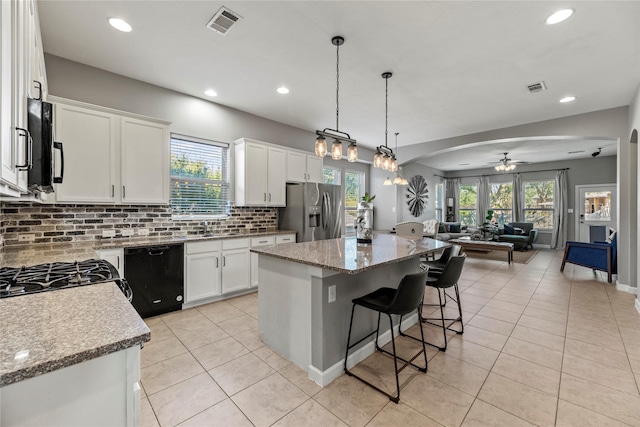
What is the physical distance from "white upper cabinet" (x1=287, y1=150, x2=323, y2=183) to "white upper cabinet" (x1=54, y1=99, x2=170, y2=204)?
1.93 meters

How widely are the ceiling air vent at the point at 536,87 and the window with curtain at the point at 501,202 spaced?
7.11m

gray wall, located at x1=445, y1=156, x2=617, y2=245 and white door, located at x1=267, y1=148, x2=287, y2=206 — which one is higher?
gray wall, located at x1=445, y1=156, x2=617, y2=245

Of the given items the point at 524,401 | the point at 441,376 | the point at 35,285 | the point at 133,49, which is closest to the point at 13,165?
the point at 35,285

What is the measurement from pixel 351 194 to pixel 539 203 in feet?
Answer: 21.9

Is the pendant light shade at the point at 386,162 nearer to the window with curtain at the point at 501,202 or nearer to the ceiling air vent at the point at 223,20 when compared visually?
the ceiling air vent at the point at 223,20

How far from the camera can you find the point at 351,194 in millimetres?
7191

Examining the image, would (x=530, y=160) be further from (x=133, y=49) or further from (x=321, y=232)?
(x=133, y=49)

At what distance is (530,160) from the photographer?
28.0 ft

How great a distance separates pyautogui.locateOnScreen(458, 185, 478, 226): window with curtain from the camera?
1038cm

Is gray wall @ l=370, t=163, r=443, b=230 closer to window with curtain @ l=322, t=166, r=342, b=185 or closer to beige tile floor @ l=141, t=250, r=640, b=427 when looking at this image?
window with curtain @ l=322, t=166, r=342, b=185

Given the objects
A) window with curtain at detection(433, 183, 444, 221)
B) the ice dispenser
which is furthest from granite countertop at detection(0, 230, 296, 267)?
window with curtain at detection(433, 183, 444, 221)

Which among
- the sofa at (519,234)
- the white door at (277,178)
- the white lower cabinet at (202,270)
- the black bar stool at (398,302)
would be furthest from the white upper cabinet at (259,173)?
the sofa at (519,234)

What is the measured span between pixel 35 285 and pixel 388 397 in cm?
215

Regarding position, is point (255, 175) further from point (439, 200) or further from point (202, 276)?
point (439, 200)
